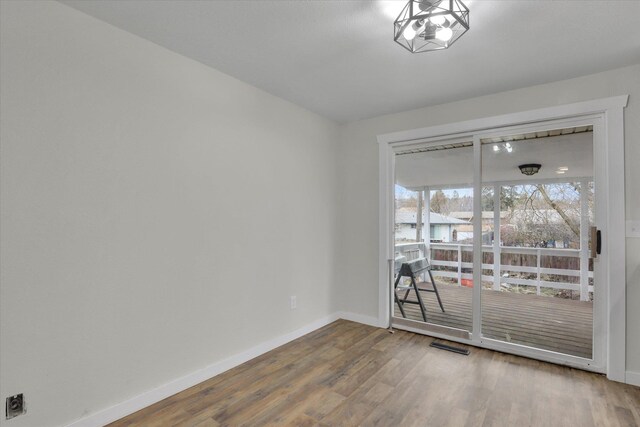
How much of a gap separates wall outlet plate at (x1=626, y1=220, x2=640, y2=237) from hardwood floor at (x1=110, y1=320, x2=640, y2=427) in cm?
115

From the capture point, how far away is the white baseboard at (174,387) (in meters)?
1.94

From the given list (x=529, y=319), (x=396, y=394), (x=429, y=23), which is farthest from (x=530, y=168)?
(x=396, y=394)

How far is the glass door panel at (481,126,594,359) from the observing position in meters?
2.80

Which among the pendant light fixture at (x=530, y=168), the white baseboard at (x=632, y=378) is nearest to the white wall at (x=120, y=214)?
the pendant light fixture at (x=530, y=168)

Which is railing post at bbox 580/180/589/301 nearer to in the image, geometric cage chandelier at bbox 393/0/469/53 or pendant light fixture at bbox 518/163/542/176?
pendant light fixture at bbox 518/163/542/176

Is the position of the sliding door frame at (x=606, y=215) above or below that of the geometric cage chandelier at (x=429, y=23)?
below

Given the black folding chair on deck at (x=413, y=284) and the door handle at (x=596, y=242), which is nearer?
the door handle at (x=596, y=242)

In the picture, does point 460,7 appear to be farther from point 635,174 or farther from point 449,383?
point 449,383

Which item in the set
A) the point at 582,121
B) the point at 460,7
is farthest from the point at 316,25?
the point at 582,121

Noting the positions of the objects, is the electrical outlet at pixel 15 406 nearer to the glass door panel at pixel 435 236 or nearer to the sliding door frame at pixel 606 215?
the glass door panel at pixel 435 236

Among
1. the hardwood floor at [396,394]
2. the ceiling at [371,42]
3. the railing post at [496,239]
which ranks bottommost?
the hardwood floor at [396,394]

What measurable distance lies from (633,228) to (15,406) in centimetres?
418

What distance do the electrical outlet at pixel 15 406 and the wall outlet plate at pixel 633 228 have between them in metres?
4.12

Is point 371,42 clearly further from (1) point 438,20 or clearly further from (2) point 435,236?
(2) point 435,236
